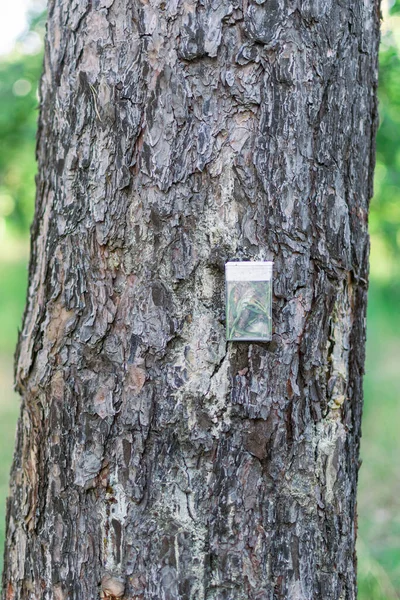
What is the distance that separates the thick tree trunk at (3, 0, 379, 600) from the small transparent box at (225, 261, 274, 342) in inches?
1.0

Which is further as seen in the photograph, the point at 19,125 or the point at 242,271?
the point at 19,125

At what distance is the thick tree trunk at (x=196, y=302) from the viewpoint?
1271 mm

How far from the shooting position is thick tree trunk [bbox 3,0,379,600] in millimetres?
1271

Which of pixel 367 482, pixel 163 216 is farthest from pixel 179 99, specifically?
pixel 367 482

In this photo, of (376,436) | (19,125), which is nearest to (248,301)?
(19,125)

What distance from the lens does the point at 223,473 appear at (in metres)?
1.27

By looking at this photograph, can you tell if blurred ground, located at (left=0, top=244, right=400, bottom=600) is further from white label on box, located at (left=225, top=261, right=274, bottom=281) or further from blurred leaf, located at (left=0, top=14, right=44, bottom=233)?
blurred leaf, located at (left=0, top=14, right=44, bottom=233)

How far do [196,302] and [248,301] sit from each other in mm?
108

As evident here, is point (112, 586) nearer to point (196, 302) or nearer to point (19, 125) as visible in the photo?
point (196, 302)

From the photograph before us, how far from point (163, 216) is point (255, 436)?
492mm

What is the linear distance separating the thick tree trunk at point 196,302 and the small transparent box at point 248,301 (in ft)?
0.08

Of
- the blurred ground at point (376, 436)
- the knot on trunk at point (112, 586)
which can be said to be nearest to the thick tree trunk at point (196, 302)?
the knot on trunk at point (112, 586)

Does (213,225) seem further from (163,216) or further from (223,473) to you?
(223,473)

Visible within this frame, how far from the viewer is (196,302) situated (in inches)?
50.5
